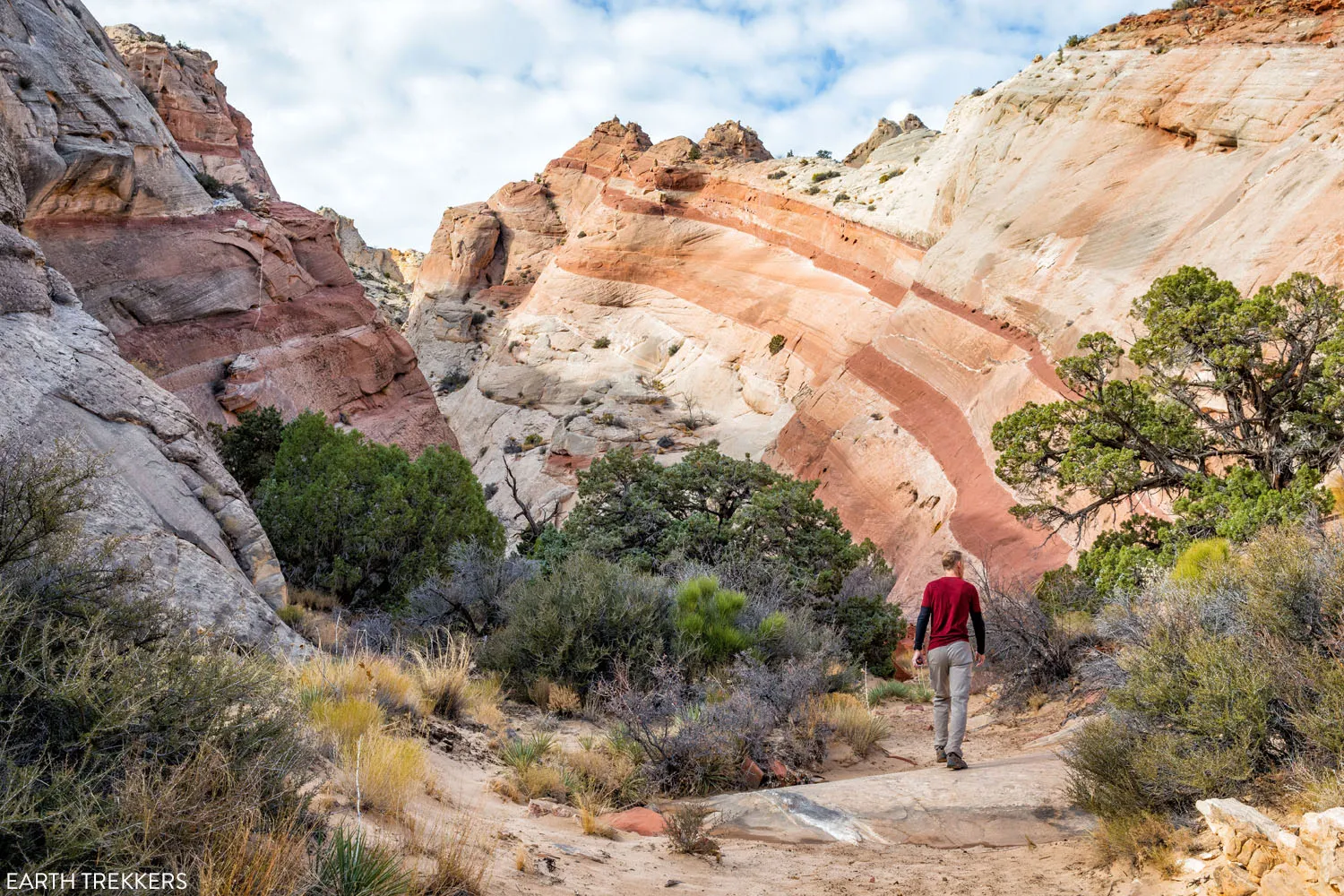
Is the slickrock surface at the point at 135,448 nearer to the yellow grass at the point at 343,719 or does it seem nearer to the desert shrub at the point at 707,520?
the yellow grass at the point at 343,719

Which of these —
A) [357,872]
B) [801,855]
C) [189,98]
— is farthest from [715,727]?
[189,98]

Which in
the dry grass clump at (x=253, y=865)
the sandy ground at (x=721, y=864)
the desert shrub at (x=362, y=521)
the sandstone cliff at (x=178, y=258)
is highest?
the sandstone cliff at (x=178, y=258)

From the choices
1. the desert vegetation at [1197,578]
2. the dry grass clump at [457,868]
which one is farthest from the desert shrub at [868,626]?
the dry grass clump at [457,868]

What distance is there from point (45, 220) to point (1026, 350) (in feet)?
95.8

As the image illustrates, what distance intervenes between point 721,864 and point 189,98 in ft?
151

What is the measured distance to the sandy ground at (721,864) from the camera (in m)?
4.46

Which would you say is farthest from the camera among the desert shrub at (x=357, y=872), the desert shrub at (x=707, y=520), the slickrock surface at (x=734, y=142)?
the slickrock surface at (x=734, y=142)

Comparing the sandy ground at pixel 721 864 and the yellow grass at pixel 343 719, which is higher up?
the yellow grass at pixel 343 719

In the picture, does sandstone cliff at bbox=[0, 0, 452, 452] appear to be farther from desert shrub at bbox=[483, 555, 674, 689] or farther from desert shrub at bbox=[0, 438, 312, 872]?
desert shrub at bbox=[0, 438, 312, 872]

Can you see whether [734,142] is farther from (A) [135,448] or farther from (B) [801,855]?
(B) [801,855]

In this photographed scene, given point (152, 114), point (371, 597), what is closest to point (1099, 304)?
point (371, 597)

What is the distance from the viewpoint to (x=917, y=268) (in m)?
34.9

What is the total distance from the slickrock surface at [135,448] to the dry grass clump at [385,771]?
3.36 m

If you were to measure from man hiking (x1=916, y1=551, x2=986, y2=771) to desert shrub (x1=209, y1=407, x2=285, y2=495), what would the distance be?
1649cm
